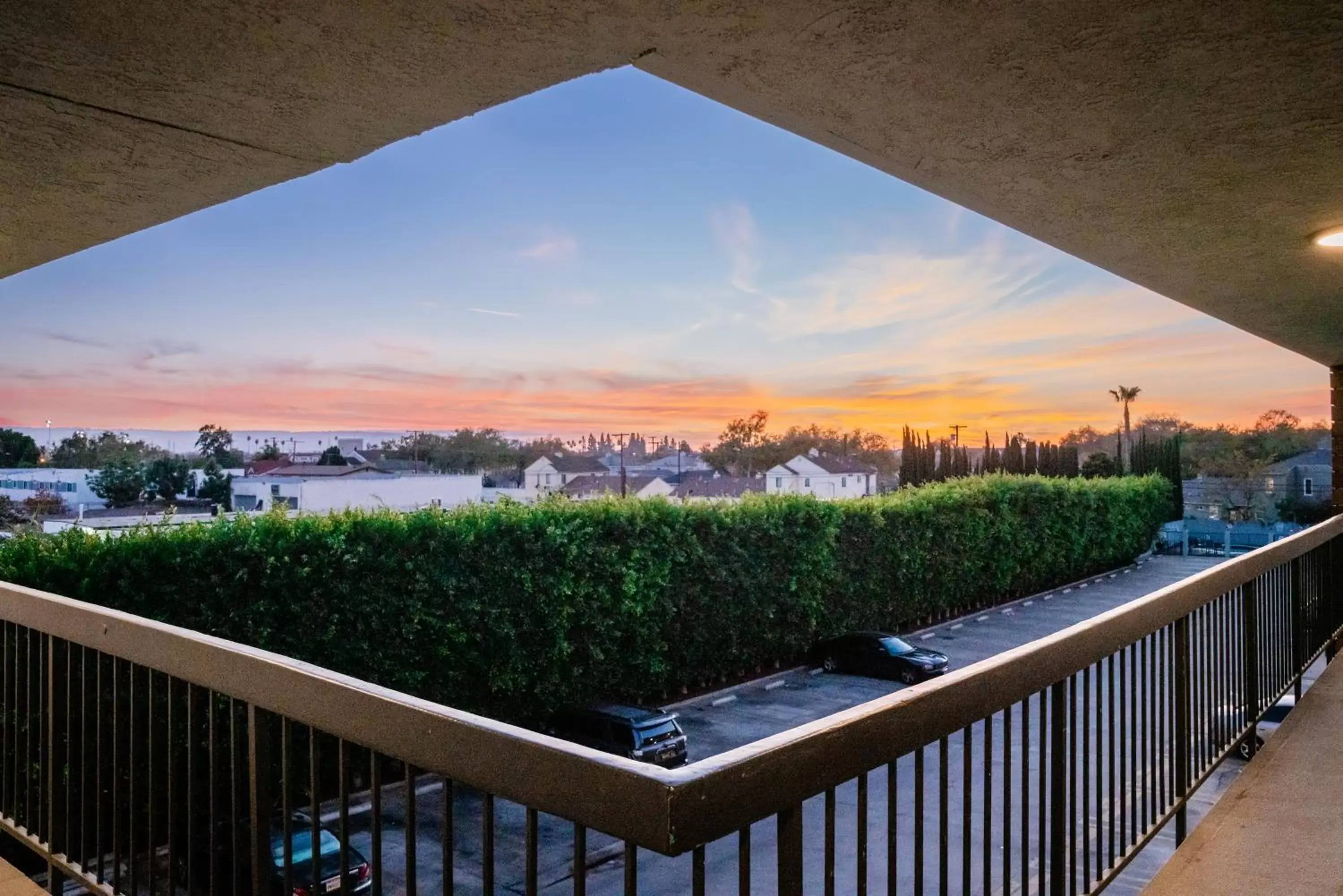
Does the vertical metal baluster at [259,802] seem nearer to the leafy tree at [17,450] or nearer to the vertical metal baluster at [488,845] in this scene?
the vertical metal baluster at [488,845]

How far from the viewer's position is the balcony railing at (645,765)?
0.91 metres

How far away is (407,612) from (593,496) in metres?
2.77

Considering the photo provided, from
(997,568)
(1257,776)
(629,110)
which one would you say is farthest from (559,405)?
(1257,776)

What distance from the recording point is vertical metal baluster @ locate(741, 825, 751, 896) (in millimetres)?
878

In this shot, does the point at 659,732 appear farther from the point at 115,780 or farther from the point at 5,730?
the point at 115,780

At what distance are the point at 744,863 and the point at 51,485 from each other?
40.9ft

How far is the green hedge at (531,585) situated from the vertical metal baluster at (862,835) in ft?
20.2

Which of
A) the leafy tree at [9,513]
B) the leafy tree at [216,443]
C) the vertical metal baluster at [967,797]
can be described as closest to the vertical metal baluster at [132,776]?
the vertical metal baluster at [967,797]

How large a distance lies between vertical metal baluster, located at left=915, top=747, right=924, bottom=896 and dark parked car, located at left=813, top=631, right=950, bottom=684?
33.0ft

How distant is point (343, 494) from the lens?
814cm

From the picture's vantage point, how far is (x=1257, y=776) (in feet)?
10.0

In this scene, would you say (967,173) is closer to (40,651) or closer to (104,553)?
(40,651)

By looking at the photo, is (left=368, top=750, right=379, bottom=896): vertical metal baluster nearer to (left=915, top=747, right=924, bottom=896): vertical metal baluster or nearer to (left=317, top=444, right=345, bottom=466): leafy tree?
(left=915, top=747, right=924, bottom=896): vertical metal baluster

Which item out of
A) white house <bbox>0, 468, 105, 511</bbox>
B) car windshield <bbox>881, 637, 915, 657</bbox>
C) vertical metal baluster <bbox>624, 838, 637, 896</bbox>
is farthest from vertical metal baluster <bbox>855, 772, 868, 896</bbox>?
car windshield <bbox>881, 637, 915, 657</bbox>
